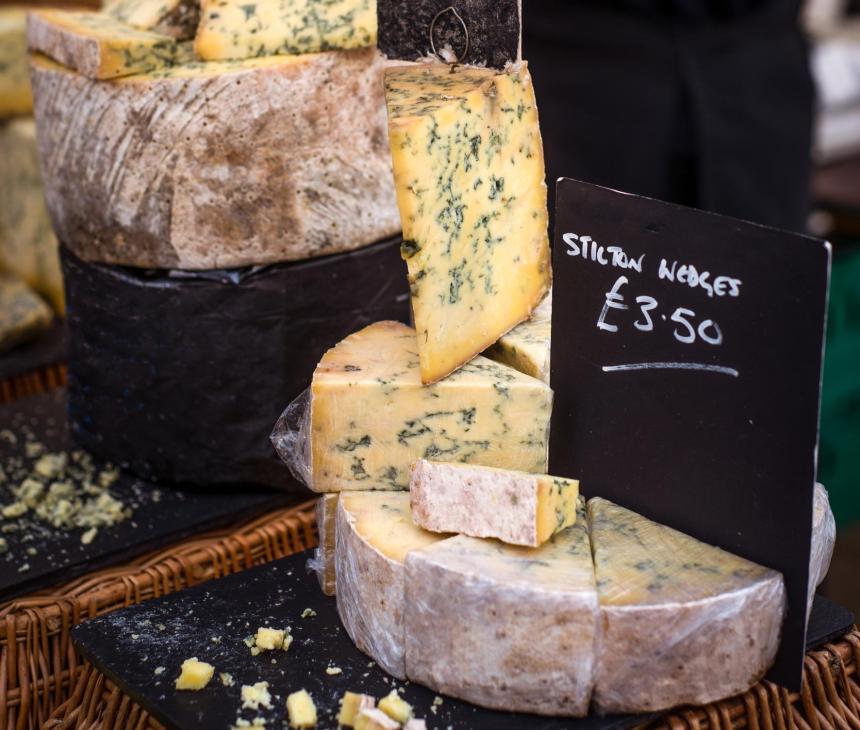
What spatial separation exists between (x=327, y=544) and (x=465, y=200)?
1.70 feet

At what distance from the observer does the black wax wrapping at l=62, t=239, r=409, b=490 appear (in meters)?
1.89

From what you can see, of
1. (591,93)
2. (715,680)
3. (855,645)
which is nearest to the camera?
(715,680)

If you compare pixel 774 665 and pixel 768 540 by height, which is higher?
pixel 768 540

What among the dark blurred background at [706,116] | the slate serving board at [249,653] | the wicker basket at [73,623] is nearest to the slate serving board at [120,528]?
the wicker basket at [73,623]

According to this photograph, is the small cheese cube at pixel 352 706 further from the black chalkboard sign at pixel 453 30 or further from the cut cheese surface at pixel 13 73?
the cut cheese surface at pixel 13 73

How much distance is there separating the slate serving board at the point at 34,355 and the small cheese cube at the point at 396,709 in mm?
1450

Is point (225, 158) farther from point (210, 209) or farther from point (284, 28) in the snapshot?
point (284, 28)

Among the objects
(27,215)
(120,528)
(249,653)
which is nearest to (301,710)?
(249,653)

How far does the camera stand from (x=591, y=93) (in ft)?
9.44

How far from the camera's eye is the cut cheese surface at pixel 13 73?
2770mm

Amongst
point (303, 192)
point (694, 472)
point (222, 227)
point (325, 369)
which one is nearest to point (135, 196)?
point (222, 227)

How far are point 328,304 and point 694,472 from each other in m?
0.77

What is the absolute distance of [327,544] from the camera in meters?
1.59

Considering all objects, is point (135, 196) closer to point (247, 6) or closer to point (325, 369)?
point (247, 6)
